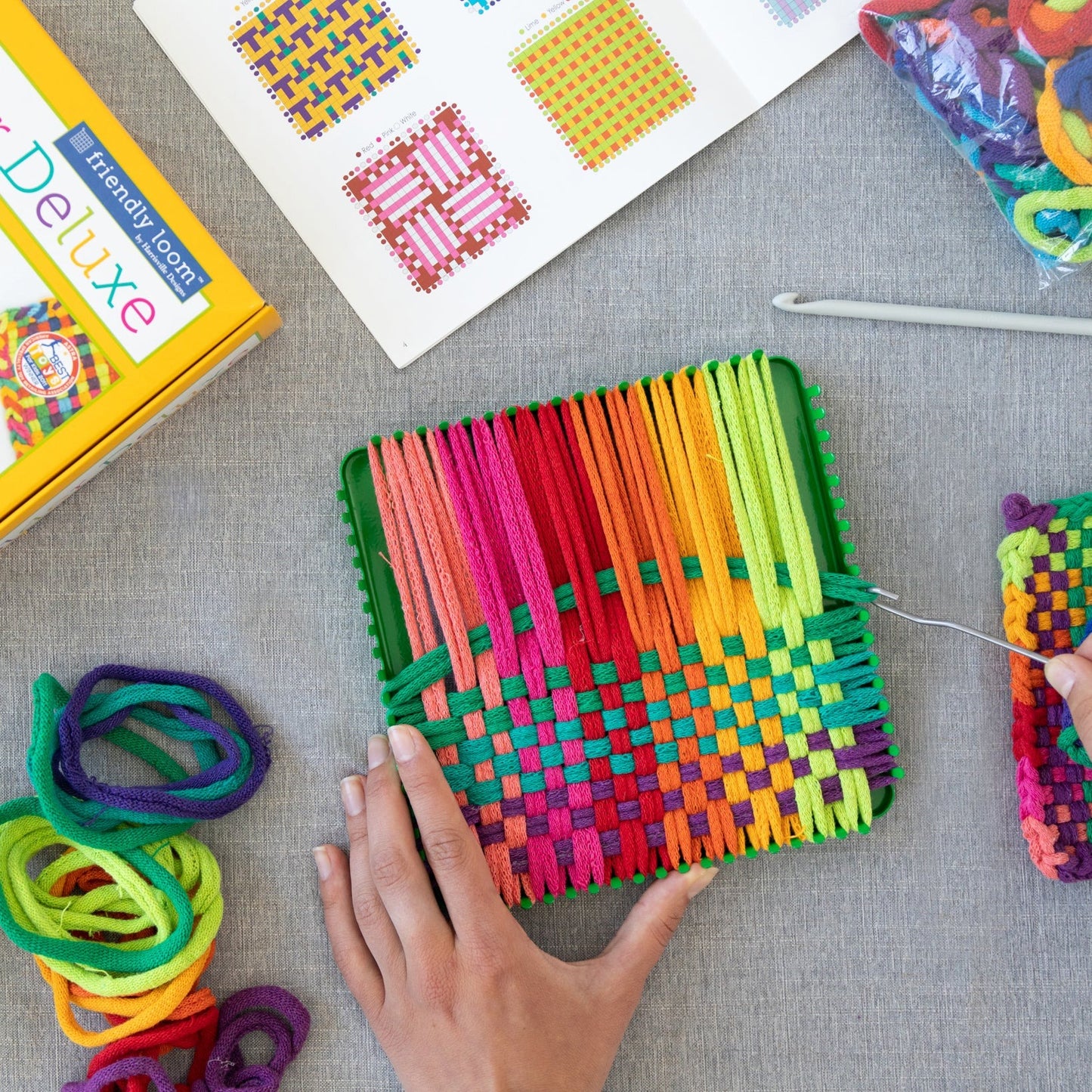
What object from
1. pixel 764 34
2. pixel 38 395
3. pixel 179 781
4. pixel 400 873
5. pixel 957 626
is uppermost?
pixel 38 395

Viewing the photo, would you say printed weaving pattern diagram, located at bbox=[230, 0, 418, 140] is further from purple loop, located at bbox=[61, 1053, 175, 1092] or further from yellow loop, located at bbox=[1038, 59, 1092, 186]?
purple loop, located at bbox=[61, 1053, 175, 1092]

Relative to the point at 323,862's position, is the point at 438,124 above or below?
above

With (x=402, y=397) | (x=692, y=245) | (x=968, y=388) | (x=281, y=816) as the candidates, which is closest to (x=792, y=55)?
(x=692, y=245)

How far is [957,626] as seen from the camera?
675 millimetres

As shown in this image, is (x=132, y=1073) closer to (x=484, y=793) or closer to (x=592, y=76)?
(x=484, y=793)

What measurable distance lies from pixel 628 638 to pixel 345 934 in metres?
0.32

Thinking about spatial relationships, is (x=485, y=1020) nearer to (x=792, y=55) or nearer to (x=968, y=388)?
(x=968, y=388)

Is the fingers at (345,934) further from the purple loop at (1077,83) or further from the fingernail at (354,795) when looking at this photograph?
the purple loop at (1077,83)

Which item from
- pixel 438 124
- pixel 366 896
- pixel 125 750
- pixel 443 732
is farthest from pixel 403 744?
pixel 438 124

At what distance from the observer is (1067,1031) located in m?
0.72

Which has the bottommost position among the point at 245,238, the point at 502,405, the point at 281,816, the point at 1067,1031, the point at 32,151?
the point at 1067,1031

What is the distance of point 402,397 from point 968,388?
0.45 meters

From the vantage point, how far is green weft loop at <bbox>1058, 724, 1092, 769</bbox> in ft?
2.27

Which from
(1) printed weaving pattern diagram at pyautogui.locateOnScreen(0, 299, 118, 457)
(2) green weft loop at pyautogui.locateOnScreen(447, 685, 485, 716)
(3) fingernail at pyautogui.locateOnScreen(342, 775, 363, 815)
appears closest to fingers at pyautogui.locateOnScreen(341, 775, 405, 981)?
(3) fingernail at pyautogui.locateOnScreen(342, 775, 363, 815)
